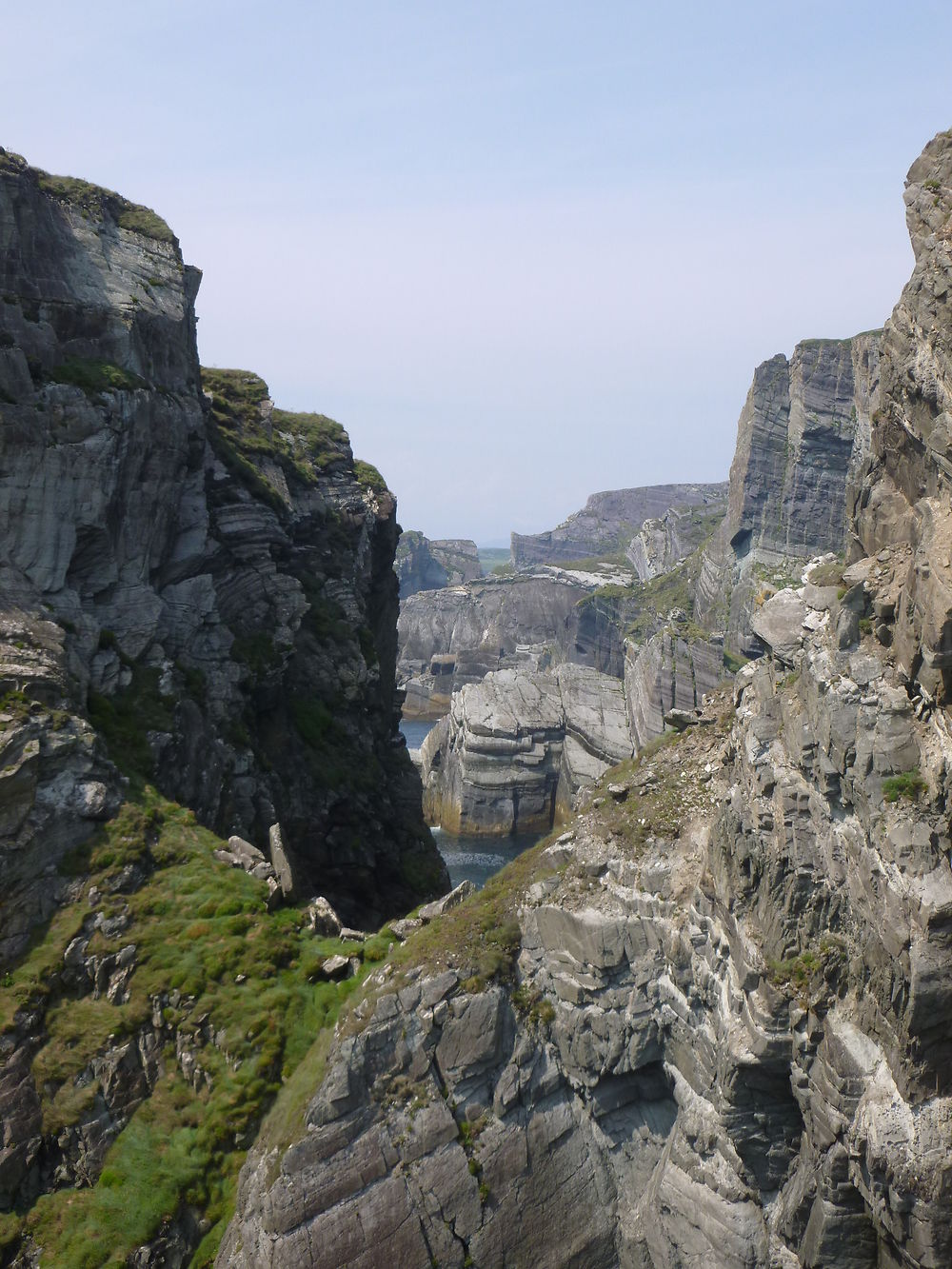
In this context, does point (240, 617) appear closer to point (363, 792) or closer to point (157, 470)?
point (157, 470)

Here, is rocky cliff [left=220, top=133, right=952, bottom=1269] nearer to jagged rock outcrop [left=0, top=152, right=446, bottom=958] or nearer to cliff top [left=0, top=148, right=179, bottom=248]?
jagged rock outcrop [left=0, top=152, right=446, bottom=958]

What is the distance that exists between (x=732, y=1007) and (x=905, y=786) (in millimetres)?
7507

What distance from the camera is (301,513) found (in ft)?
161

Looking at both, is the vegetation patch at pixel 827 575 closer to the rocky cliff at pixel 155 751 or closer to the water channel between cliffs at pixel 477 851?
the rocky cliff at pixel 155 751

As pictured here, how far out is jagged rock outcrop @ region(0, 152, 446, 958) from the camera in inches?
1138

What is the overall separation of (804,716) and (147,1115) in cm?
1907

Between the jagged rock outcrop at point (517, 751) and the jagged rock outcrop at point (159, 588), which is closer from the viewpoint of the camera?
the jagged rock outcrop at point (159, 588)

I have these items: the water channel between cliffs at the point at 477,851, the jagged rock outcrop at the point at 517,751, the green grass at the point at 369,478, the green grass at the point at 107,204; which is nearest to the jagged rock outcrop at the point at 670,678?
the jagged rock outcrop at the point at 517,751

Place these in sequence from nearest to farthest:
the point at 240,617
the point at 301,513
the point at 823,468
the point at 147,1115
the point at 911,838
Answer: the point at 911,838 < the point at 147,1115 < the point at 240,617 < the point at 301,513 < the point at 823,468

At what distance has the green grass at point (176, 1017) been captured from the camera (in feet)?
70.7

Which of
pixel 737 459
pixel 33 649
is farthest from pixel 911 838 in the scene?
pixel 737 459

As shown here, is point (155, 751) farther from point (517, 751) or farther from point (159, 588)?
point (517, 751)

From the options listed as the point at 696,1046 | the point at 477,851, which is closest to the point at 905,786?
the point at 696,1046

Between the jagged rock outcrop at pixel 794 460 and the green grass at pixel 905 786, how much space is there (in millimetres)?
89569
